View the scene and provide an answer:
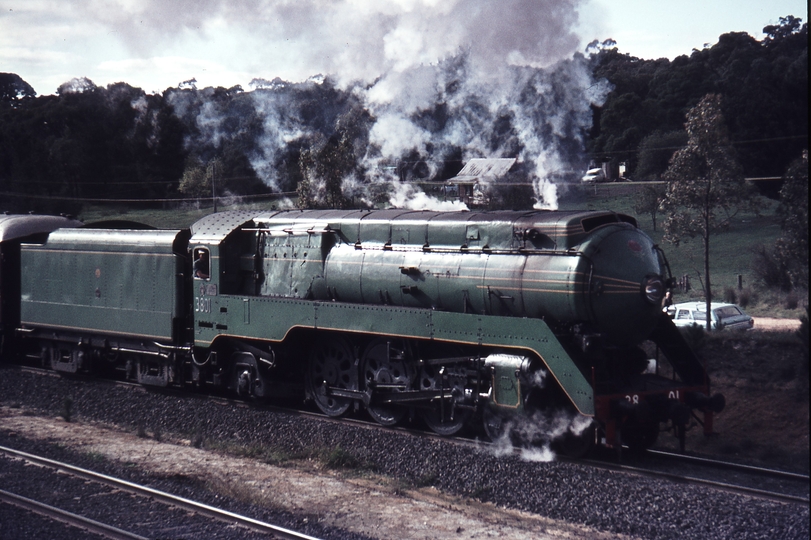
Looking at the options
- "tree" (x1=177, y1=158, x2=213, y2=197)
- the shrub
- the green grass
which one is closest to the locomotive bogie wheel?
the green grass

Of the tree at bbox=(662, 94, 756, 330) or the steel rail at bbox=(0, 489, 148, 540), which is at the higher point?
the tree at bbox=(662, 94, 756, 330)

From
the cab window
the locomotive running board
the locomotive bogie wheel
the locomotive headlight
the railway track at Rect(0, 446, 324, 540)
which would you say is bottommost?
the railway track at Rect(0, 446, 324, 540)

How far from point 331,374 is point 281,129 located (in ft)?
64.1

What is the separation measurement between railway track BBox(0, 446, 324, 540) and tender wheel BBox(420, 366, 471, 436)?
3.76 meters

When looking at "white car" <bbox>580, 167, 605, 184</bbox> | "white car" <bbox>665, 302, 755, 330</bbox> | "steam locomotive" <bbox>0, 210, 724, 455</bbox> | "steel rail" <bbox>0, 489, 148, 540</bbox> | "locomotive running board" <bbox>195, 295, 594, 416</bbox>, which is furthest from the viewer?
"white car" <bbox>580, 167, 605, 184</bbox>

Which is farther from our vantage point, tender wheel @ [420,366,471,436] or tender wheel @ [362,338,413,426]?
tender wheel @ [362,338,413,426]

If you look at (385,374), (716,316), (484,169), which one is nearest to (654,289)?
(385,374)

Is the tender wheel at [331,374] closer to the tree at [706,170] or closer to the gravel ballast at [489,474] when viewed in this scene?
the gravel ballast at [489,474]

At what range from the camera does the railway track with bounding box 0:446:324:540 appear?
26.1 ft

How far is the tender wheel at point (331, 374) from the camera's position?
1271 cm

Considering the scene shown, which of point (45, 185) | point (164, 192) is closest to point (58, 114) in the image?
point (45, 185)

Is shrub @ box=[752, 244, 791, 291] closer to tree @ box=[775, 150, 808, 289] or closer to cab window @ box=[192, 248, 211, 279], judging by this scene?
tree @ box=[775, 150, 808, 289]

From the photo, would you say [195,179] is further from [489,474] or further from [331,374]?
[489,474]

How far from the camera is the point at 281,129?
100ft
